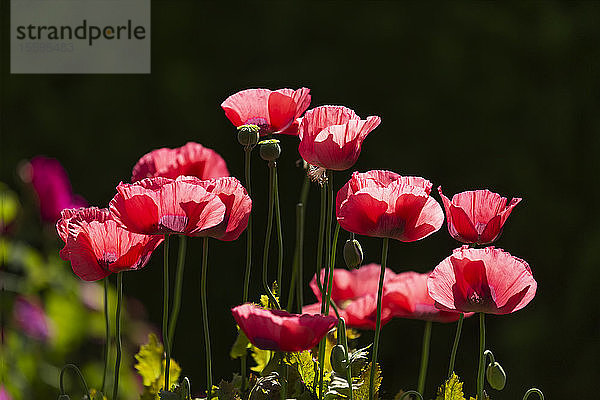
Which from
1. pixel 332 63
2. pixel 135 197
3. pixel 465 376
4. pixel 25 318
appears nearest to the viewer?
pixel 135 197

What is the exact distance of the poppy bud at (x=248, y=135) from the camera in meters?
0.52

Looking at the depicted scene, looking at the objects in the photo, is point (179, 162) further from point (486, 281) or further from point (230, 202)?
point (486, 281)

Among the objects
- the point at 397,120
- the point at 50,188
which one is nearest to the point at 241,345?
the point at 50,188

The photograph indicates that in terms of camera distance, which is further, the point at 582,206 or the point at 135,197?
the point at 582,206

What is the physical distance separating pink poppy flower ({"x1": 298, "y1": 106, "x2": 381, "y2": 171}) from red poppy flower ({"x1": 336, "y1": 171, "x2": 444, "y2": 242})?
0.02m

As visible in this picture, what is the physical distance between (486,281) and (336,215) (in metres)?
0.10

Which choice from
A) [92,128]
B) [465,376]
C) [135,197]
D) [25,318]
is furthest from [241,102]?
[92,128]

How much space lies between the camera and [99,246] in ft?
1.71

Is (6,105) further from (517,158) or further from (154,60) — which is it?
(517,158)

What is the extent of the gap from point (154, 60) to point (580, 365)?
972mm

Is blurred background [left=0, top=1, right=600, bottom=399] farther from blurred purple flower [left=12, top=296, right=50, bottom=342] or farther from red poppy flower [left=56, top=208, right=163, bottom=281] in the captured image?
red poppy flower [left=56, top=208, right=163, bottom=281]

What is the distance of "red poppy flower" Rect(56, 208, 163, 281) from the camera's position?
516 mm

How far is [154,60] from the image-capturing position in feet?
5.61

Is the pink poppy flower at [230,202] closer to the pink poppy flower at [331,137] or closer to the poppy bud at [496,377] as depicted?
the pink poppy flower at [331,137]
